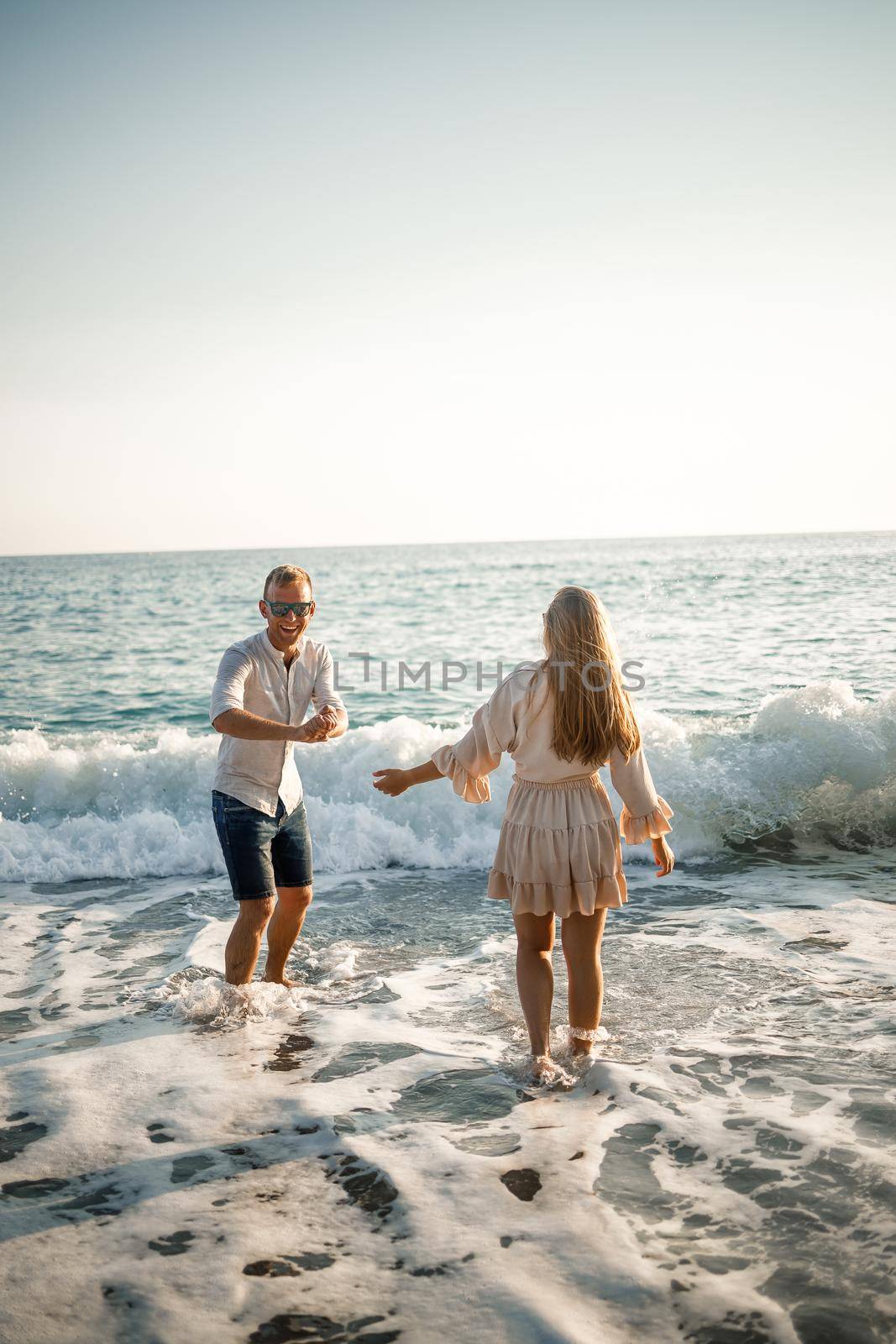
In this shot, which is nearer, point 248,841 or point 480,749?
point 480,749

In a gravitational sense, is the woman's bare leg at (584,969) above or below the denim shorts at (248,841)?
below

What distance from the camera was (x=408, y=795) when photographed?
29.5 ft

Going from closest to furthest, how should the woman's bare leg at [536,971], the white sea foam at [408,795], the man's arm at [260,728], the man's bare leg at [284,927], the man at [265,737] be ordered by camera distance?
the woman's bare leg at [536,971] → the man's arm at [260,728] → the man at [265,737] → the man's bare leg at [284,927] → the white sea foam at [408,795]

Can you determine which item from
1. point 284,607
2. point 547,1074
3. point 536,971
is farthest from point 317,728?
point 547,1074

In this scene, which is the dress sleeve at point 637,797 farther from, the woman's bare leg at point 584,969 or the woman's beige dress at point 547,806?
the woman's bare leg at point 584,969

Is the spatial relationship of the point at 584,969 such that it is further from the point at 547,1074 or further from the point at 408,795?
the point at 408,795

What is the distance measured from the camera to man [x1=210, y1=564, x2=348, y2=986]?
428cm

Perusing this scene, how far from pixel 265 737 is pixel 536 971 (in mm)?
1579

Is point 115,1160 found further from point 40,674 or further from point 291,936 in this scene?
point 40,674

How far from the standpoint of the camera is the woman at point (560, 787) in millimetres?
3666

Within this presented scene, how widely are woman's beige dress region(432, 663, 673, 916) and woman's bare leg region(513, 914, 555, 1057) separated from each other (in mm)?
113

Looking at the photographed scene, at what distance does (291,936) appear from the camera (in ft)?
16.2

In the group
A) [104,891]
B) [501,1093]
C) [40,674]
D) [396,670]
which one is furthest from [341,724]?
[40,674]

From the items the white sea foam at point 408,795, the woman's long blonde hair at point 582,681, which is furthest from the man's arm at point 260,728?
the white sea foam at point 408,795
